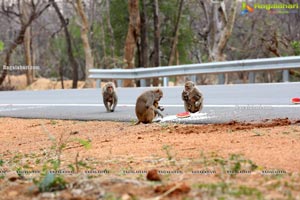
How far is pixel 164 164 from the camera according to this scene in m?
5.04

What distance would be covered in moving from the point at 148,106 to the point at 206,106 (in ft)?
8.09

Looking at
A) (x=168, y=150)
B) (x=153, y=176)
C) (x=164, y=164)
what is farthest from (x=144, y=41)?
(x=153, y=176)

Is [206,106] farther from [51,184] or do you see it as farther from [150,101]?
[51,184]

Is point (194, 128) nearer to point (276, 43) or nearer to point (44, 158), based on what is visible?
point (44, 158)

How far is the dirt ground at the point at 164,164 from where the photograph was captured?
381 centimetres

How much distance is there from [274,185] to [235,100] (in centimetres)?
851

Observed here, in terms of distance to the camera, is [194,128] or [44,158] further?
[194,128]

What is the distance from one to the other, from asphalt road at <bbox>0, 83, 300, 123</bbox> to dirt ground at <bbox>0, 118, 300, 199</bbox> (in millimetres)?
1216

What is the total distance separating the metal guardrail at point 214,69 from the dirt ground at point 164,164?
373 inches

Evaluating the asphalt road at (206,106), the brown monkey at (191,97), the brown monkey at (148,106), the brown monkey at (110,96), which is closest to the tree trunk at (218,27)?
the asphalt road at (206,106)

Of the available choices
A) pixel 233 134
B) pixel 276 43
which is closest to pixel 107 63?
pixel 276 43

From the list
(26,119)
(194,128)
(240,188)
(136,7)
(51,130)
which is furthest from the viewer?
(136,7)

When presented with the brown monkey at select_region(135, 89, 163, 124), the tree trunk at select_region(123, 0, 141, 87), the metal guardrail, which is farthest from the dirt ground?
the tree trunk at select_region(123, 0, 141, 87)

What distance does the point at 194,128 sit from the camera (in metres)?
7.91
